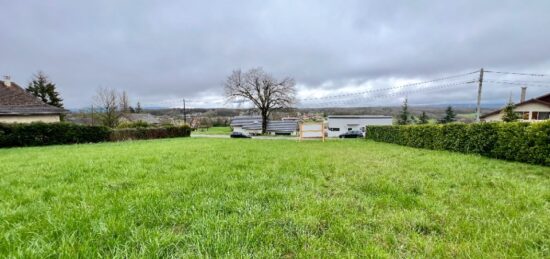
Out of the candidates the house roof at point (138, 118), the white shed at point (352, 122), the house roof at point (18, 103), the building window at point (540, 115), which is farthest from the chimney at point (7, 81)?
the building window at point (540, 115)

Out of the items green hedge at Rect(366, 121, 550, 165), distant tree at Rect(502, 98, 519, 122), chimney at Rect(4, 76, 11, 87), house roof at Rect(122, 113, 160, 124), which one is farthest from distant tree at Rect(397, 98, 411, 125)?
chimney at Rect(4, 76, 11, 87)

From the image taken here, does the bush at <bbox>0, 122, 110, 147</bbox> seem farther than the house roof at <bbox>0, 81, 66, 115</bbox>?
No

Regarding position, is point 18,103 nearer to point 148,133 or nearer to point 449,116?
point 148,133

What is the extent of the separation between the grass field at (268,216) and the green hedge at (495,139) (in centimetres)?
368

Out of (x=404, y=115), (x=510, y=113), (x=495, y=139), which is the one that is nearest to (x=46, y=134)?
(x=495, y=139)

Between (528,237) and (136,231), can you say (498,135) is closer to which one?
(528,237)

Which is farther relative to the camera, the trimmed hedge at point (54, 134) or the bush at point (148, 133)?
the bush at point (148, 133)

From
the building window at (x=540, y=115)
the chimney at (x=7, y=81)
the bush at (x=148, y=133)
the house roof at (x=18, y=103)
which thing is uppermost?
the chimney at (x=7, y=81)

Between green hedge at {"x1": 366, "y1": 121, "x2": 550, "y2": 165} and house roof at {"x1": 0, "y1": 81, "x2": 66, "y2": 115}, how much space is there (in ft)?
101

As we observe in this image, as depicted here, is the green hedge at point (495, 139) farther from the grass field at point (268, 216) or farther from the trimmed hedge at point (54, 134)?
the trimmed hedge at point (54, 134)

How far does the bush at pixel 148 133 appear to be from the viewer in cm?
2380

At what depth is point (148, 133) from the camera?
1095 inches

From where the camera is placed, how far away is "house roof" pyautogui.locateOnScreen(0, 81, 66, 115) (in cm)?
2092

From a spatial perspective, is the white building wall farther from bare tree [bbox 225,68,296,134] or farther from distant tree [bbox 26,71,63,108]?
distant tree [bbox 26,71,63,108]
